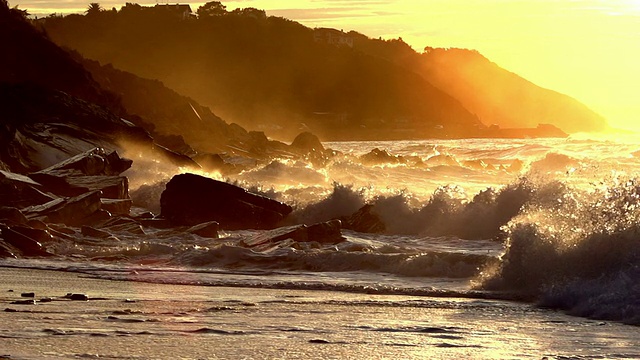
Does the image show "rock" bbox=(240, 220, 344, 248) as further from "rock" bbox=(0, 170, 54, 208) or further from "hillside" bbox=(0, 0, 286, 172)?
"hillside" bbox=(0, 0, 286, 172)

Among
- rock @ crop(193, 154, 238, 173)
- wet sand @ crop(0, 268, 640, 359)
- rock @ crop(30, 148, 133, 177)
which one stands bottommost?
wet sand @ crop(0, 268, 640, 359)

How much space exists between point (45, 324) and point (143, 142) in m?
28.8

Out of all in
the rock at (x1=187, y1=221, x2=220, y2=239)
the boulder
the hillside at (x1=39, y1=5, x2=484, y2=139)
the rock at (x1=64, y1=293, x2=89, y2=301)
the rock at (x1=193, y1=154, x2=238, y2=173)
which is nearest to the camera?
the rock at (x1=64, y1=293, x2=89, y2=301)

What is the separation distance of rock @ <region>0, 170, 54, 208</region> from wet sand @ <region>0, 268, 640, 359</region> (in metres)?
8.93

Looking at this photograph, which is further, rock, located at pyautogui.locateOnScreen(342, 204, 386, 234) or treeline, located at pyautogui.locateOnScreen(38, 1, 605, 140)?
treeline, located at pyautogui.locateOnScreen(38, 1, 605, 140)

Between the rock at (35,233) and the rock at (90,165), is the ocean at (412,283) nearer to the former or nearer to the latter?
the rock at (35,233)

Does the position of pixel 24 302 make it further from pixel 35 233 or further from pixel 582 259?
pixel 35 233

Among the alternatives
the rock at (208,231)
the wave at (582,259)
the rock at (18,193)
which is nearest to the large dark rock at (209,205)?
the rock at (208,231)

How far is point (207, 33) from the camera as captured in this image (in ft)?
641

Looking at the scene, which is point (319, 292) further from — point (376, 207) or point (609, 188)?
point (376, 207)

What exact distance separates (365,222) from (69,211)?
573 cm

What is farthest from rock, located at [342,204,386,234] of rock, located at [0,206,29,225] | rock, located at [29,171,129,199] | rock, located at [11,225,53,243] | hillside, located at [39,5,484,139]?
hillside, located at [39,5,484,139]

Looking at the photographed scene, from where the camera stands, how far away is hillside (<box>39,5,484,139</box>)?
166750 millimetres

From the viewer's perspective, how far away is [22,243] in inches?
665
